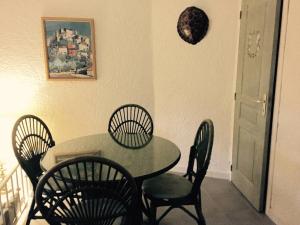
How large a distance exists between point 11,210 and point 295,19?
2.77 m

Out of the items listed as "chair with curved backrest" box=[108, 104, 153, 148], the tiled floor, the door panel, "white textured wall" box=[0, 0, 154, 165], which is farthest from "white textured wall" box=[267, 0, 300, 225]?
"white textured wall" box=[0, 0, 154, 165]

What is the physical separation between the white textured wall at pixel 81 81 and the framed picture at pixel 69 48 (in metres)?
0.08

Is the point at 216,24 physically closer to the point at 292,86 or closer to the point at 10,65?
the point at 292,86

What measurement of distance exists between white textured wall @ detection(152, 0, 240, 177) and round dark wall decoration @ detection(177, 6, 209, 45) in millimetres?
61

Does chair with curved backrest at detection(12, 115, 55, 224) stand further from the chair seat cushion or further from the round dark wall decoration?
the round dark wall decoration

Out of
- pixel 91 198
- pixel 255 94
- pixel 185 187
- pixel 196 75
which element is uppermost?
pixel 196 75

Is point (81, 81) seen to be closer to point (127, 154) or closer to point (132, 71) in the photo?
point (132, 71)

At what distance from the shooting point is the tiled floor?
2314mm

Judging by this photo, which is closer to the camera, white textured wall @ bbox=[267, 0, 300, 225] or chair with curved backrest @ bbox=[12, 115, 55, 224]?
white textured wall @ bbox=[267, 0, 300, 225]

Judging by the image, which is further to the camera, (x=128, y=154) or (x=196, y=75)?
(x=196, y=75)

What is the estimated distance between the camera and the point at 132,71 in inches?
125

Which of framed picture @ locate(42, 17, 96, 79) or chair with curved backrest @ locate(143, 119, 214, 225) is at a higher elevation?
framed picture @ locate(42, 17, 96, 79)

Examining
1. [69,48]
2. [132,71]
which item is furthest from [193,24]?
[69,48]

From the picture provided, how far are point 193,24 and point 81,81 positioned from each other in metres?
1.43
